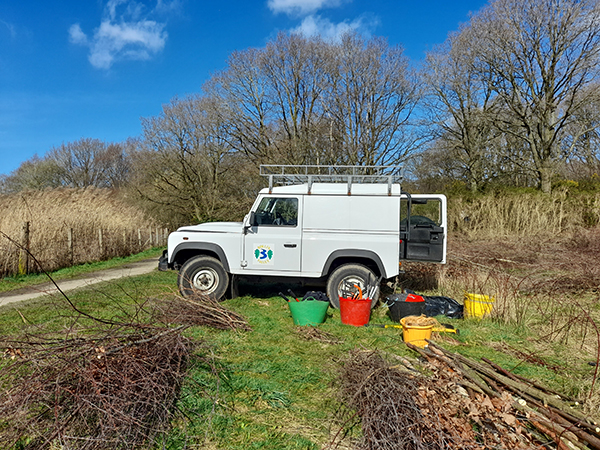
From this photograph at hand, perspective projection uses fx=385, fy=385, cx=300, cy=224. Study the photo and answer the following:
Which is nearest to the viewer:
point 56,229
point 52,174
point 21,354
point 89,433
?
point 89,433

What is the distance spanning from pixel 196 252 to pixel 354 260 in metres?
3.21

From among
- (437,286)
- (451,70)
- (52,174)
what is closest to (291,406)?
(437,286)

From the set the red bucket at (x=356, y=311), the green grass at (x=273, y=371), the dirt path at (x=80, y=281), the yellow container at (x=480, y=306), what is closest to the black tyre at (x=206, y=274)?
the green grass at (x=273, y=371)

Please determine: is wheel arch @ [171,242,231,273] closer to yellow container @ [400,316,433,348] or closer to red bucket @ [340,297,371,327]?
red bucket @ [340,297,371,327]

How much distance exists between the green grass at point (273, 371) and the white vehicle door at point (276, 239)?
89 centimetres

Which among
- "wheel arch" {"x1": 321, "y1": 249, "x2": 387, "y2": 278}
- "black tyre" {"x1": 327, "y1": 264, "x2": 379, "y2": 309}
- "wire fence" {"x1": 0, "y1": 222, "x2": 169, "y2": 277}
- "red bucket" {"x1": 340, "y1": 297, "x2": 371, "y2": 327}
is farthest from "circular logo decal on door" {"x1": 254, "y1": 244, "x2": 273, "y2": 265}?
"wire fence" {"x1": 0, "y1": 222, "x2": 169, "y2": 277}

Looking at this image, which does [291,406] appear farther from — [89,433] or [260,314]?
[260,314]

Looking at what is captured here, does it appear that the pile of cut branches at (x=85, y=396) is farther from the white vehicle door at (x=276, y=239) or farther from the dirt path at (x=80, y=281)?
the white vehicle door at (x=276, y=239)

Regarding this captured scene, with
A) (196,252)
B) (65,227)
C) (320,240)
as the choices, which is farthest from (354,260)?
(65,227)

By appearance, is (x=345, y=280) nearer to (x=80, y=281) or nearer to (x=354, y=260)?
(x=354, y=260)

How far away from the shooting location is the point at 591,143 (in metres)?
27.4

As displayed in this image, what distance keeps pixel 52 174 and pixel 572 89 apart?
46683mm

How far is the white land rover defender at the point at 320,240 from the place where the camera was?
23.6ft

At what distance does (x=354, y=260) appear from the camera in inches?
292
